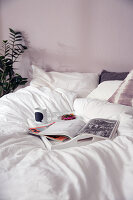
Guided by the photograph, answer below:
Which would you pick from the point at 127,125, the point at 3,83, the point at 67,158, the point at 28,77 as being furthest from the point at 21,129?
the point at 28,77

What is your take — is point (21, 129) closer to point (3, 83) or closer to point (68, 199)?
point (68, 199)

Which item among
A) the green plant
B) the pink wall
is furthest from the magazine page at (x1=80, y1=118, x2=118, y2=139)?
the green plant

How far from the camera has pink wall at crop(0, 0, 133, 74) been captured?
96.1 inches

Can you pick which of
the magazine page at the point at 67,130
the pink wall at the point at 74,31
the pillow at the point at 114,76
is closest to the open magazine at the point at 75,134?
the magazine page at the point at 67,130

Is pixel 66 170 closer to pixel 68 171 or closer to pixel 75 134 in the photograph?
pixel 68 171

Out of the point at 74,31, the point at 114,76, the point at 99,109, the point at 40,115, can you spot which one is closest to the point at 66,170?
the point at 40,115

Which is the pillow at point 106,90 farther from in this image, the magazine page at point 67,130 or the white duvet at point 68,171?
the white duvet at point 68,171

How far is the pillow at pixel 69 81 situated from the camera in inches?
89.8

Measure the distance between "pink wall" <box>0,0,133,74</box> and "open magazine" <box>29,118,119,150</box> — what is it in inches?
64.0

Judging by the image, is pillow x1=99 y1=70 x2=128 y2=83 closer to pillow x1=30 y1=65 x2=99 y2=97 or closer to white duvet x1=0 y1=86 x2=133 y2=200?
pillow x1=30 y1=65 x2=99 y2=97

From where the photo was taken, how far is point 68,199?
1.79 feet

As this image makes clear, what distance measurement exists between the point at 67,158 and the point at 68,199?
182 mm

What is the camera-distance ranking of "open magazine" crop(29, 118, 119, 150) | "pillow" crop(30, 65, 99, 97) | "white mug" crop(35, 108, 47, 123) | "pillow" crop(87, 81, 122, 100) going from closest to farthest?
1. "open magazine" crop(29, 118, 119, 150)
2. "white mug" crop(35, 108, 47, 123)
3. "pillow" crop(87, 81, 122, 100)
4. "pillow" crop(30, 65, 99, 97)

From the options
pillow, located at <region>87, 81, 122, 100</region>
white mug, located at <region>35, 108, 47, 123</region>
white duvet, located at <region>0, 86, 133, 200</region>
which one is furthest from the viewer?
pillow, located at <region>87, 81, 122, 100</region>
